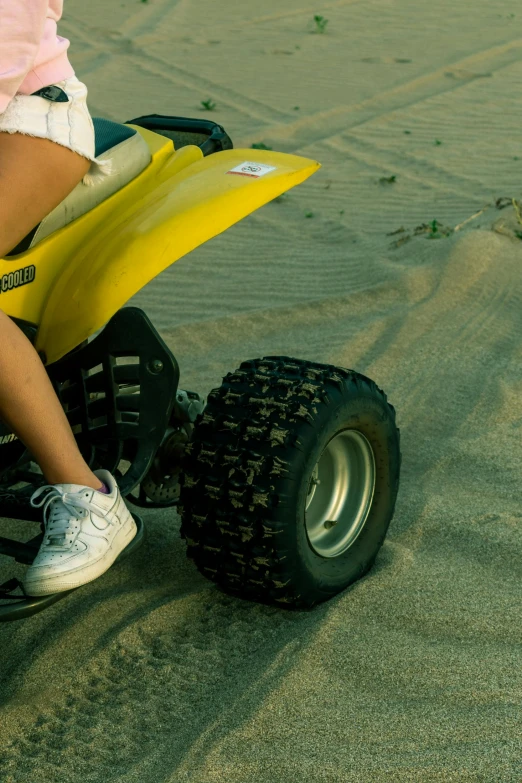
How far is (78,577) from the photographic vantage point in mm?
2203

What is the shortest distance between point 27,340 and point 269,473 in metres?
0.63

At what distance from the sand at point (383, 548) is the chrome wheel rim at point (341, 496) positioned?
0.14 meters

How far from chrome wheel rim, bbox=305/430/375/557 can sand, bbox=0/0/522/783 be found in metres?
0.14

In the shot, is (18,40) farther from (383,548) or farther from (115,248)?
(383,548)

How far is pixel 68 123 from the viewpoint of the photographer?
2242mm

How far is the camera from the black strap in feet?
7.33

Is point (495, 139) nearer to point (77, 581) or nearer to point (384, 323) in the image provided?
point (384, 323)

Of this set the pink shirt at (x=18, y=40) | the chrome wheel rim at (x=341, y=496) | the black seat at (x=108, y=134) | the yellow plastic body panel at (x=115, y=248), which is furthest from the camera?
the chrome wheel rim at (x=341, y=496)

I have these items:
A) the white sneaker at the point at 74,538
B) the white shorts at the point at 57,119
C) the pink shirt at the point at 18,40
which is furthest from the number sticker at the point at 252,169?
the white sneaker at the point at 74,538

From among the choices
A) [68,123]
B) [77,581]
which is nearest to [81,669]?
[77,581]

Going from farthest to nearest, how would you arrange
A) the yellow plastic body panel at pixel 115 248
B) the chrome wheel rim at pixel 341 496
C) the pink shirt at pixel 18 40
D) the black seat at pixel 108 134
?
the chrome wheel rim at pixel 341 496 < the black seat at pixel 108 134 < the yellow plastic body panel at pixel 115 248 < the pink shirt at pixel 18 40

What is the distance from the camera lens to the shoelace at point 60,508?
2229 millimetres

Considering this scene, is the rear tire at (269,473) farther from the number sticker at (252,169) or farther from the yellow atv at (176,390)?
the number sticker at (252,169)

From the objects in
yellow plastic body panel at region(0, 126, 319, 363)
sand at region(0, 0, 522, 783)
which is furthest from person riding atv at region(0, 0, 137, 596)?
sand at region(0, 0, 522, 783)
